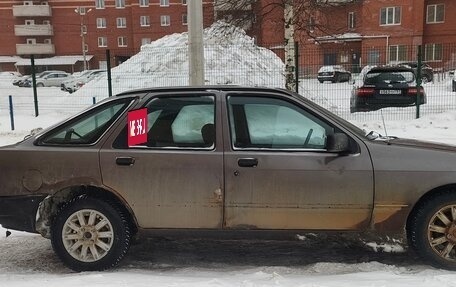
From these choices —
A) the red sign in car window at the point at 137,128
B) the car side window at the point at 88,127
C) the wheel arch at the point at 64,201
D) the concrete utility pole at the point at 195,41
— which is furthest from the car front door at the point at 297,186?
the concrete utility pole at the point at 195,41

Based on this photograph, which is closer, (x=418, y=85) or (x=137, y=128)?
(x=137, y=128)

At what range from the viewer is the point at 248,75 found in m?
18.9

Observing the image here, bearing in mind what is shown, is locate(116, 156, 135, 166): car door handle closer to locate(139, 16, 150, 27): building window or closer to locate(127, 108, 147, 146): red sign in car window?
locate(127, 108, 147, 146): red sign in car window

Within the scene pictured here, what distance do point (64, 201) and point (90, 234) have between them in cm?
39

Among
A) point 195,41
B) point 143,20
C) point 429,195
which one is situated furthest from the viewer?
point 143,20

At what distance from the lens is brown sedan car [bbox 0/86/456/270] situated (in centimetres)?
433

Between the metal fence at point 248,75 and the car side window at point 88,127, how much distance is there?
1013 centimetres

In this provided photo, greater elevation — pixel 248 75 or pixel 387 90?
pixel 248 75

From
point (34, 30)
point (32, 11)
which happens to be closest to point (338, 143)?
point (34, 30)

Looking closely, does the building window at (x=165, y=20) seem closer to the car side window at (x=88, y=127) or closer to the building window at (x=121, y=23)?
the building window at (x=121, y=23)

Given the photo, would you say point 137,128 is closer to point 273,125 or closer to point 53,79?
point 273,125

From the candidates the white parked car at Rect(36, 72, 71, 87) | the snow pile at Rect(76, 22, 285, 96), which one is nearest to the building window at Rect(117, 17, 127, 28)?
the white parked car at Rect(36, 72, 71, 87)

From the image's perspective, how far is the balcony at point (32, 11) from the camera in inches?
2672

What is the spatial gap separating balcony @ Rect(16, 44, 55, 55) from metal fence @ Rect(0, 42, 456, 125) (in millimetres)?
45681
